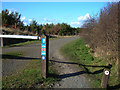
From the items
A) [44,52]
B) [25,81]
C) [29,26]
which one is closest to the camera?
[25,81]

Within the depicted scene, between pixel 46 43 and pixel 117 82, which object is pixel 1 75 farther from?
pixel 117 82

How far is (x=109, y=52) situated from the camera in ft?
22.3

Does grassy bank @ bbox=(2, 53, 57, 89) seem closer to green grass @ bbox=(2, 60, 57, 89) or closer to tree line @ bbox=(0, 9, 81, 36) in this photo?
green grass @ bbox=(2, 60, 57, 89)

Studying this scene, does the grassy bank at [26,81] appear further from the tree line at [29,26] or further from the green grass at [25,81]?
the tree line at [29,26]

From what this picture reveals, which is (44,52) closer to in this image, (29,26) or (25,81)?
(25,81)

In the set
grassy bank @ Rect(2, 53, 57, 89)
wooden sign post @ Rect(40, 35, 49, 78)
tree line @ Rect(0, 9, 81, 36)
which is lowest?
grassy bank @ Rect(2, 53, 57, 89)

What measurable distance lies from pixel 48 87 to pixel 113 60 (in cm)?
400

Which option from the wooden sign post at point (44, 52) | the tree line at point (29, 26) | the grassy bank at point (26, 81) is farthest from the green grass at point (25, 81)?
the tree line at point (29, 26)

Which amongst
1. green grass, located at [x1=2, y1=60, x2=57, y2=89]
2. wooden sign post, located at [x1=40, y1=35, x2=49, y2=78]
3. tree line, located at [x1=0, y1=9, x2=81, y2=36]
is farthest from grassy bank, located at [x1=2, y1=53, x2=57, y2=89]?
tree line, located at [x1=0, y1=9, x2=81, y2=36]

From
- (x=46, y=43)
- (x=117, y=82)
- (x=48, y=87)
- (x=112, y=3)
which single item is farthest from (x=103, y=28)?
(x=48, y=87)

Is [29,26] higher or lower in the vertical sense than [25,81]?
higher

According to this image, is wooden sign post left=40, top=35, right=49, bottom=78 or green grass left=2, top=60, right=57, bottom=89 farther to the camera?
wooden sign post left=40, top=35, right=49, bottom=78

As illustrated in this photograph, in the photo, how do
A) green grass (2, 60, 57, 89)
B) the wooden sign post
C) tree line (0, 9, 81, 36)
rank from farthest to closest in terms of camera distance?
tree line (0, 9, 81, 36) < the wooden sign post < green grass (2, 60, 57, 89)

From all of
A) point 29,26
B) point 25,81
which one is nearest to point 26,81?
point 25,81
